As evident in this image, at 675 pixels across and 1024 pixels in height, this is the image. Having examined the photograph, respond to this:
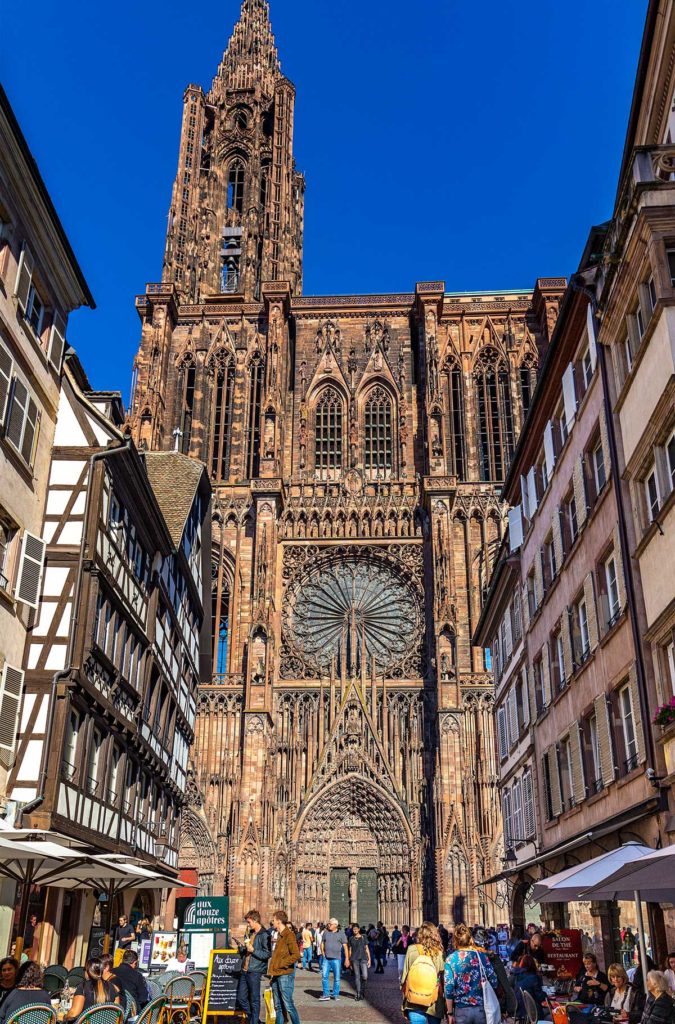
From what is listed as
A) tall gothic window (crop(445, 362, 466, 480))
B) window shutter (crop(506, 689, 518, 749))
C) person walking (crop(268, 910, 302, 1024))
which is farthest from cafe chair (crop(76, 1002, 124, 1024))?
tall gothic window (crop(445, 362, 466, 480))

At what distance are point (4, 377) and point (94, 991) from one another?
942 cm

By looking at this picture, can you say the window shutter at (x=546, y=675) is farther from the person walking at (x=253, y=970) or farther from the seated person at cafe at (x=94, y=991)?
the seated person at cafe at (x=94, y=991)

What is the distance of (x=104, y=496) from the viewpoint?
19.0 m

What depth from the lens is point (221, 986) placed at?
12.6 metres

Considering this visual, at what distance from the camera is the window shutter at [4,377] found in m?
15.7

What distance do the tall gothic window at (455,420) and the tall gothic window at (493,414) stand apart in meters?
0.74

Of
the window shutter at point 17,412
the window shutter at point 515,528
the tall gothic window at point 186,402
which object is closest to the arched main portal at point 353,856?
the tall gothic window at point 186,402

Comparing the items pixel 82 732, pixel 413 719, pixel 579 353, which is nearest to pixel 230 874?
pixel 413 719

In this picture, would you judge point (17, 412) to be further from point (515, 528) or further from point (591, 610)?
point (515, 528)

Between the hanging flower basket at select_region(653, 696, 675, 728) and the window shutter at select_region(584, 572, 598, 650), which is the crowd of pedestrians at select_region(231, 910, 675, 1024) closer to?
the hanging flower basket at select_region(653, 696, 675, 728)

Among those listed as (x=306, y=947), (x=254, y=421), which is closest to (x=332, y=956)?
(x=306, y=947)

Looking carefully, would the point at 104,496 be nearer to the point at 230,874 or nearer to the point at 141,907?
the point at 141,907

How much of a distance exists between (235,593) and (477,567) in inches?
392

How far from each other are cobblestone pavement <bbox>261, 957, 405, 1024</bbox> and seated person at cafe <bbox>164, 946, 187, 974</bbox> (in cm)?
202
